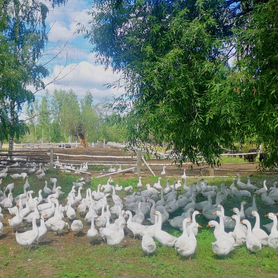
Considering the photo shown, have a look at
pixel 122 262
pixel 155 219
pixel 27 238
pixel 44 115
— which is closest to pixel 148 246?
pixel 122 262

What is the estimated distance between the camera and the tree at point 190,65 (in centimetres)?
715

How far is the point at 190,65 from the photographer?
826 cm

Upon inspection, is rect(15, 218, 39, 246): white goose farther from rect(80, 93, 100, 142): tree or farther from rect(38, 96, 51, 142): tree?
rect(80, 93, 100, 142): tree

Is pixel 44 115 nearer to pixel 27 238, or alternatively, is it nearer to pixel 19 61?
pixel 19 61

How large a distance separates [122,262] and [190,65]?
146 inches

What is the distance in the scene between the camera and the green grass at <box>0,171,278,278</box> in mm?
6801

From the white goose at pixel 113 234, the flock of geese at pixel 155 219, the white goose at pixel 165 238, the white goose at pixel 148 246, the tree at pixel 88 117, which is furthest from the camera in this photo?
the tree at pixel 88 117

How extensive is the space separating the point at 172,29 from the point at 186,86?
1072 millimetres

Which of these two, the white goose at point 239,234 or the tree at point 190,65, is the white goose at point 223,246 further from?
the tree at point 190,65

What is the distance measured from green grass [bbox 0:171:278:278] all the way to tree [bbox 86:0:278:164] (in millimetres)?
1994

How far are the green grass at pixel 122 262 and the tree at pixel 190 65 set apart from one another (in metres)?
1.99

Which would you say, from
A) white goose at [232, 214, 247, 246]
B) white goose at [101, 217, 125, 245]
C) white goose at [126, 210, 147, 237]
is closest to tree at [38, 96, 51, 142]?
white goose at [126, 210, 147, 237]

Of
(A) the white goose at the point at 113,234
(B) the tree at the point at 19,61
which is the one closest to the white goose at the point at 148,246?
(A) the white goose at the point at 113,234

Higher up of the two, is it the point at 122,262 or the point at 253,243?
the point at 253,243
